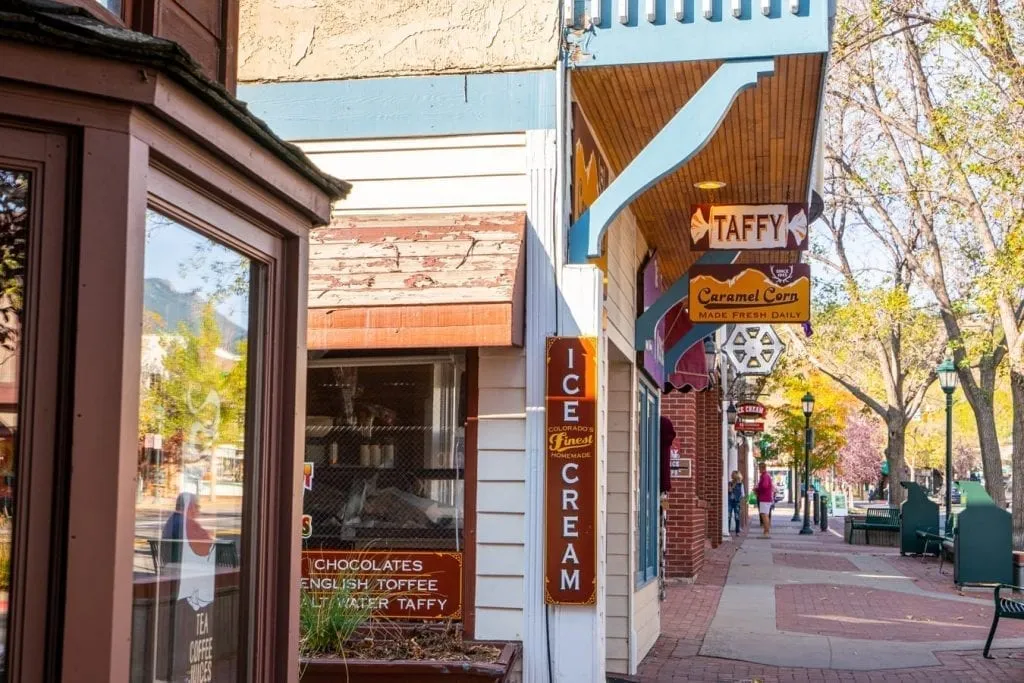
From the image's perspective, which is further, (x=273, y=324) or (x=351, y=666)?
(x=351, y=666)

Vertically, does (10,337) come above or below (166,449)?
above

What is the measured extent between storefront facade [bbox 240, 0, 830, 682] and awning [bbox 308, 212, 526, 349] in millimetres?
13

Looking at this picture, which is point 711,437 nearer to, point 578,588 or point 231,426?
point 578,588

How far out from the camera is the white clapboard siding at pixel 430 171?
322 inches

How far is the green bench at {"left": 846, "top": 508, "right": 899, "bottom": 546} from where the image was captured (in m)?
29.1

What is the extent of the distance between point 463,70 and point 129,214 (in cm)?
527

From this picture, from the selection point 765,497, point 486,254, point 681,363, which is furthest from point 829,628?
point 765,497

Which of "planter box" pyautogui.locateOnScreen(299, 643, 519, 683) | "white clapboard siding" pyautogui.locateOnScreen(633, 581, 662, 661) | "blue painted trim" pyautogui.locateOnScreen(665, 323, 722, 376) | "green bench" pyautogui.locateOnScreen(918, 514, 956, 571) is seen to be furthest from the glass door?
"green bench" pyautogui.locateOnScreen(918, 514, 956, 571)

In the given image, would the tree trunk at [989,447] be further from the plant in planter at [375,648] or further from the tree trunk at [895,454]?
the plant in planter at [375,648]

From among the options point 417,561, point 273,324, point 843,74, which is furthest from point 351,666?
point 843,74

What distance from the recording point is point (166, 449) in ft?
12.1

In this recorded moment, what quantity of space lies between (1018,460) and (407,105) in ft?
45.9

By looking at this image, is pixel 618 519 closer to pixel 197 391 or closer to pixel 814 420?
pixel 197 391

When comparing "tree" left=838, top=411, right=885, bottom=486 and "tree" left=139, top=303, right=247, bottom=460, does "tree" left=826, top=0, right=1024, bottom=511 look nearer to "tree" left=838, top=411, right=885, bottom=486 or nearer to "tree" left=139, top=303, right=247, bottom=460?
"tree" left=139, top=303, right=247, bottom=460
